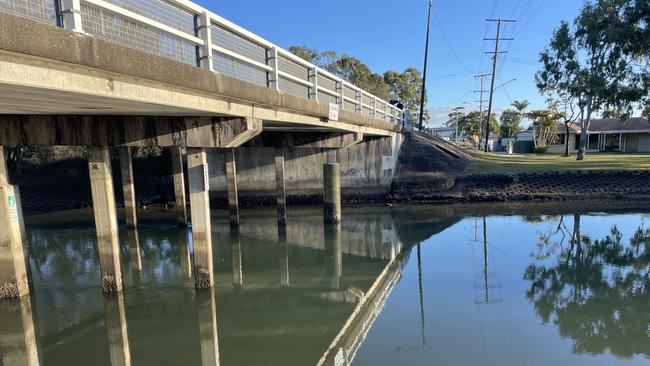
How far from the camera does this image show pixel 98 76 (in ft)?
15.6

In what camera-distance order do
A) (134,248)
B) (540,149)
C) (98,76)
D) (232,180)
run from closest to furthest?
(98,76) → (134,248) → (232,180) → (540,149)

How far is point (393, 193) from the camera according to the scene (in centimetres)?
2311

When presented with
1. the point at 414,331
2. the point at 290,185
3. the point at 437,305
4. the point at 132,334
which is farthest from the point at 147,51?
the point at 290,185

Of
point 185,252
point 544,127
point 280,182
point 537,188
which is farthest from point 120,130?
point 544,127

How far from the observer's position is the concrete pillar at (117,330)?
661cm

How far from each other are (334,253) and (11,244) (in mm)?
8682

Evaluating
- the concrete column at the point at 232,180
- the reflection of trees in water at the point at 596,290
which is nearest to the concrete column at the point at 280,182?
the concrete column at the point at 232,180

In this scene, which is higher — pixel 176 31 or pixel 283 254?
pixel 176 31

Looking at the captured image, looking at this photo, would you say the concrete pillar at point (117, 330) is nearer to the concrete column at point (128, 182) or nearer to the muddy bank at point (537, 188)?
the concrete column at point (128, 182)

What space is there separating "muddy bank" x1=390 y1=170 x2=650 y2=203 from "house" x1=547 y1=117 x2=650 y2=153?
79.7 ft

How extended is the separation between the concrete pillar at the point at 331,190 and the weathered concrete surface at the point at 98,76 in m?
8.18

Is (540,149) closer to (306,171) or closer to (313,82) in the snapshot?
(306,171)

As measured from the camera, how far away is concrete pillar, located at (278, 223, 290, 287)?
35.9ft

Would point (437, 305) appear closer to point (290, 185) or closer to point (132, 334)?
point (132, 334)
